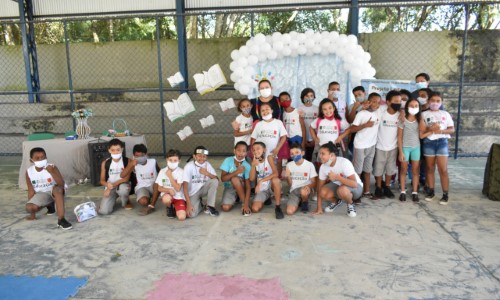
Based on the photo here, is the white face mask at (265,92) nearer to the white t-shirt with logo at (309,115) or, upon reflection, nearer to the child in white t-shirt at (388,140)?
the white t-shirt with logo at (309,115)

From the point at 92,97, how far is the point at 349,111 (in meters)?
7.17

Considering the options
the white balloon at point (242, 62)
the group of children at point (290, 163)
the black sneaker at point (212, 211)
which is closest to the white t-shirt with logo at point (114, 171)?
the group of children at point (290, 163)

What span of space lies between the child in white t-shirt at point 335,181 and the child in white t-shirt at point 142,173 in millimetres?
2044

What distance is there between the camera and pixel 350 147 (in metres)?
5.40

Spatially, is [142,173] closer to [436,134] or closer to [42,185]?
[42,185]

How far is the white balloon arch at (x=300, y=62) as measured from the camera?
19.7 ft

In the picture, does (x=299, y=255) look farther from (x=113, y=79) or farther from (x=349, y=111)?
(x=113, y=79)

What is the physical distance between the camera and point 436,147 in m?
4.66

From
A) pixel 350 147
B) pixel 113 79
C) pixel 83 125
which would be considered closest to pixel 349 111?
pixel 350 147

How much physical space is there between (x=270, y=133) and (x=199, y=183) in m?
1.09

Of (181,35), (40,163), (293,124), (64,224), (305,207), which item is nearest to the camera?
(64,224)

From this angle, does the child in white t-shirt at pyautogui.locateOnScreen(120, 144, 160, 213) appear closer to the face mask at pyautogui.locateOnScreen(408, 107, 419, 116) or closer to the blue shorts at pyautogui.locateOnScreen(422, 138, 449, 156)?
the face mask at pyautogui.locateOnScreen(408, 107, 419, 116)

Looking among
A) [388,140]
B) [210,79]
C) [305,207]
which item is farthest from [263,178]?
[210,79]


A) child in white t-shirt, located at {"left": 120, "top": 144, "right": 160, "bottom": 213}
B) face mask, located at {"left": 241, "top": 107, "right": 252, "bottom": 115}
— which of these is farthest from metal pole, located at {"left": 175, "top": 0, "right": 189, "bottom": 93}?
child in white t-shirt, located at {"left": 120, "top": 144, "right": 160, "bottom": 213}
